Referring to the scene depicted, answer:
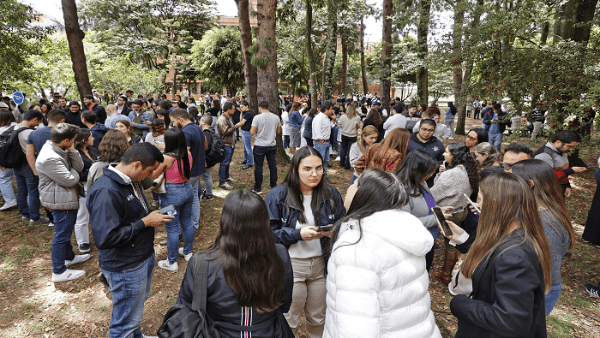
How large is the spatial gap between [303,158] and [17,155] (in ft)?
17.5

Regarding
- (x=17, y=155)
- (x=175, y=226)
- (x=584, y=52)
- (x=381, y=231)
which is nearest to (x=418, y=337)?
(x=381, y=231)

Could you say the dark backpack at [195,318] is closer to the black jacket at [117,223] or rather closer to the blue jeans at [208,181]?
the black jacket at [117,223]

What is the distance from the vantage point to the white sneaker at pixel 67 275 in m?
4.08

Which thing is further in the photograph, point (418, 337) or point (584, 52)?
point (584, 52)

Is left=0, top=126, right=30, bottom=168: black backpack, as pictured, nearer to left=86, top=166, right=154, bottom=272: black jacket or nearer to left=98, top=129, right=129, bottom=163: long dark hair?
left=98, top=129, right=129, bottom=163: long dark hair

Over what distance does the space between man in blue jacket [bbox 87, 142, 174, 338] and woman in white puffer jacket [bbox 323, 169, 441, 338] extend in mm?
1700

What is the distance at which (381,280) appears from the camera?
1541 millimetres

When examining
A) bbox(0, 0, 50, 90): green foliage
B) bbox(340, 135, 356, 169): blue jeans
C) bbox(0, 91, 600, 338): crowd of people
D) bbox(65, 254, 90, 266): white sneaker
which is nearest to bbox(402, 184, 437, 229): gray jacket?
bbox(0, 91, 600, 338): crowd of people

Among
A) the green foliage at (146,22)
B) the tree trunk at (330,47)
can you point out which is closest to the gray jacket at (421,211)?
the tree trunk at (330,47)

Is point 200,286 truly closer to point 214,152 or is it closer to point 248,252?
point 248,252

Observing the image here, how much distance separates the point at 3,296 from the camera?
12.8 feet

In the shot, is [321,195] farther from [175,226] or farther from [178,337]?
[175,226]

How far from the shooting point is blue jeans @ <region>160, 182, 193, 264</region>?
4031 millimetres

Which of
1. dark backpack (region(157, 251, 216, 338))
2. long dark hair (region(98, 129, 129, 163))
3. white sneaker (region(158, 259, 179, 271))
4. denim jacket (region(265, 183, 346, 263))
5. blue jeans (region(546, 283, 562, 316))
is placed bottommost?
white sneaker (region(158, 259, 179, 271))
